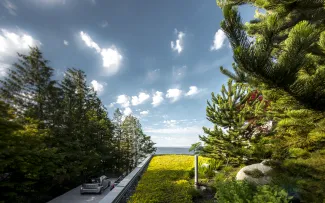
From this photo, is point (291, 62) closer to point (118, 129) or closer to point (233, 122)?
point (233, 122)

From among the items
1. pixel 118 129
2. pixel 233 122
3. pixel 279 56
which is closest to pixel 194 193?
pixel 233 122

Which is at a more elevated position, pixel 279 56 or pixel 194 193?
pixel 279 56

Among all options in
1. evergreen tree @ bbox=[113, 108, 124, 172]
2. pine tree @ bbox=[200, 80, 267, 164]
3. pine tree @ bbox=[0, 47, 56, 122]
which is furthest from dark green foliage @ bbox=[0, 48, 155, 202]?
pine tree @ bbox=[200, 80, 267, 164]

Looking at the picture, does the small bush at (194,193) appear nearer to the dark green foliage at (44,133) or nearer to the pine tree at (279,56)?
the pine tree at (279,56)

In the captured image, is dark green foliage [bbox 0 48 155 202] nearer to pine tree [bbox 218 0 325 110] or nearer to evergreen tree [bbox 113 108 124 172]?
evergreen tree [bbox 113 108 124 172]

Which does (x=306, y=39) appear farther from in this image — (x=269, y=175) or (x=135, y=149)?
(x=135, y=149)

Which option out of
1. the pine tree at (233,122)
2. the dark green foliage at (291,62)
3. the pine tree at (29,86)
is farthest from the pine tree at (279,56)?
the pine tree at (29,86)

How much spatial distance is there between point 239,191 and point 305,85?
2545mm

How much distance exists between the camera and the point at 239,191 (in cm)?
334

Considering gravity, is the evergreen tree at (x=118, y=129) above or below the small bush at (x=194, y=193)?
above

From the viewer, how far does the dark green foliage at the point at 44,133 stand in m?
8.58

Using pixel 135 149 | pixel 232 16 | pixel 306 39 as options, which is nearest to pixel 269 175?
pixel 306 39

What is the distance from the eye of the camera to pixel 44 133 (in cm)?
1179

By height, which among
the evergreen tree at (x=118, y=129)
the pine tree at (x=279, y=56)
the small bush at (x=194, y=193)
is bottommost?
the small bush at (x=194, y=193)
